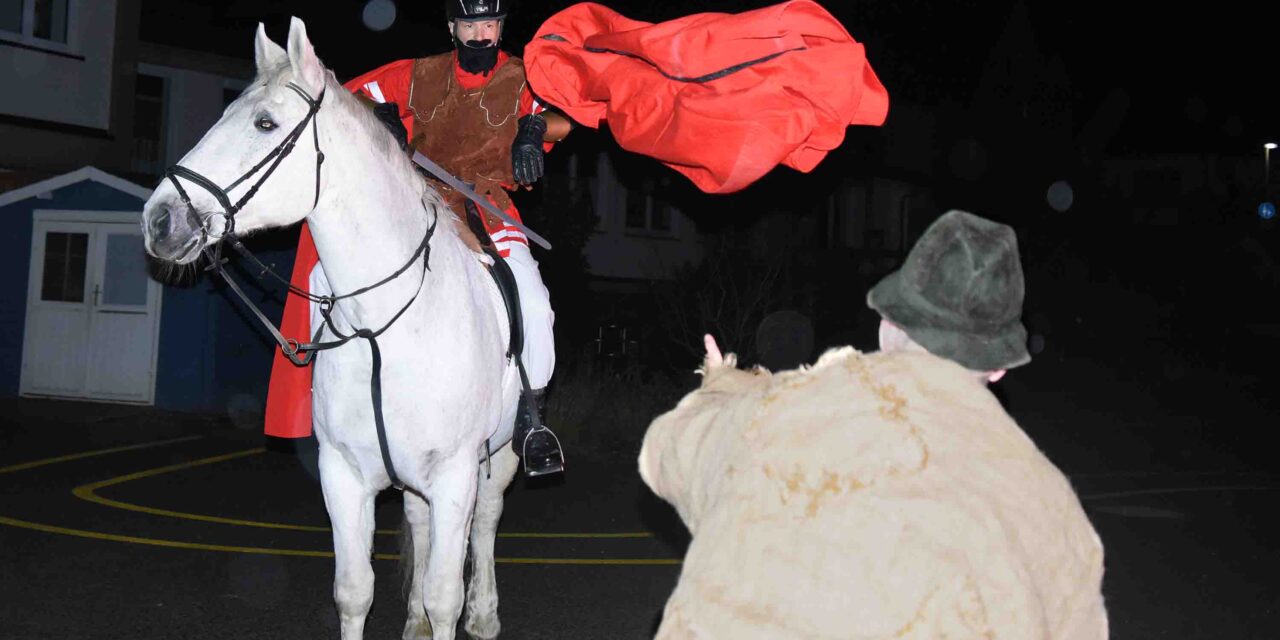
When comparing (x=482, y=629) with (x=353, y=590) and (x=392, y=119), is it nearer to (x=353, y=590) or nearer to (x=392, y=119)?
(x=353, y=590)

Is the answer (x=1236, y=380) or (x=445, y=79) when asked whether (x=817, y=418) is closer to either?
(x=445, y=79)

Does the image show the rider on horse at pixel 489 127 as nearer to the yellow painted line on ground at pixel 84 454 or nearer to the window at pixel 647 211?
the yellow painted line on ground at pixel 84 454

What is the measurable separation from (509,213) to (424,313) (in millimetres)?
1242

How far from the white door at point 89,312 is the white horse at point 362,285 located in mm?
11890

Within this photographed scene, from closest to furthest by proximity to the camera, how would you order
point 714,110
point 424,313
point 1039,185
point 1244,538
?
point 714,110, point 424,313, point 1244,538, point 1039,185

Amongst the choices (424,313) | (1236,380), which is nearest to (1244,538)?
(424,313)

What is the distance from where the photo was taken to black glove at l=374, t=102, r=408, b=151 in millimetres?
5171

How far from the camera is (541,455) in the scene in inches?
222

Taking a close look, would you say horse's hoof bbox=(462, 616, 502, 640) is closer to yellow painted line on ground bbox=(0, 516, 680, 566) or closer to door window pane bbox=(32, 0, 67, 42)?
yellow painted line on ground bbox=(0, 516, 680, 566)

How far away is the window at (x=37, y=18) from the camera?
712 inches

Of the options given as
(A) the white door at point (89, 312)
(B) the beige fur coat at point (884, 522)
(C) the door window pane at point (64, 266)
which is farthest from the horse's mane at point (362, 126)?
(C) the door window pane at point (64, 266)

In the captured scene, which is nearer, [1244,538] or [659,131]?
[659,131]

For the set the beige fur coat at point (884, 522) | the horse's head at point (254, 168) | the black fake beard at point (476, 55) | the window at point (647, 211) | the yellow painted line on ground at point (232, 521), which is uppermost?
the window at point (647, 211)

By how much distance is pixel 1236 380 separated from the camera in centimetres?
2514
